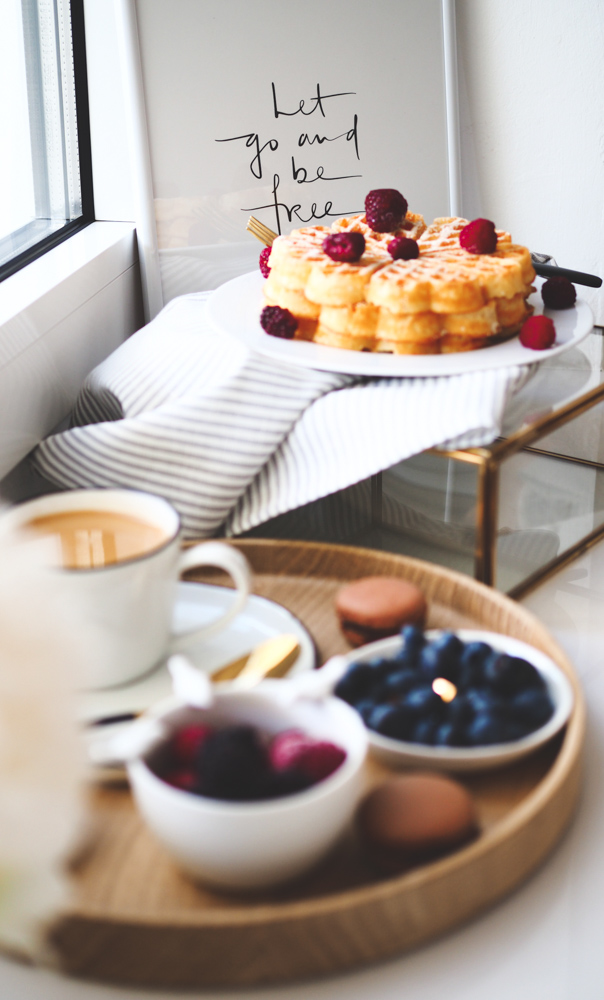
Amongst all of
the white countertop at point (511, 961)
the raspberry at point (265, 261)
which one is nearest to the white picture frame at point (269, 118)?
the raspberry at point (265, 261)

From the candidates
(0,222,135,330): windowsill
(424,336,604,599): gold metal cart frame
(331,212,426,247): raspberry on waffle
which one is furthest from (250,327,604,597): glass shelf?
(0,222,135,330): windowsill

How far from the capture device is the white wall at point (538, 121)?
1.27 metres

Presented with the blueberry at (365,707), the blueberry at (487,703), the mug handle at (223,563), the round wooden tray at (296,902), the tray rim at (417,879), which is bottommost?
the round wooden tray at (296,902)

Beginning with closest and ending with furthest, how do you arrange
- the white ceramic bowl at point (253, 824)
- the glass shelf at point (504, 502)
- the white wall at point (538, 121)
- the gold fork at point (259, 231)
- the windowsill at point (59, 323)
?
the white ceramic bowl at point (253, 824)
the glass shelf at point (504, 502)
the windowsill at point (59, 323)
the gold fork at point (259, 231)
the white wall at point (538, 121)

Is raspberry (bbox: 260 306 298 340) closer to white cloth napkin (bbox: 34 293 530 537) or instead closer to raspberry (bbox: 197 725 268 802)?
white cloth napkin (bbox: 34 293 530 537)

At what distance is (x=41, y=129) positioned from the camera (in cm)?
115

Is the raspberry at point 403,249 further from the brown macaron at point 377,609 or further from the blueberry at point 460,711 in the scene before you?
the blueberry at point 460,711

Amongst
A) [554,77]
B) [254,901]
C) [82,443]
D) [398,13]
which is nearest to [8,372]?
[82,443]

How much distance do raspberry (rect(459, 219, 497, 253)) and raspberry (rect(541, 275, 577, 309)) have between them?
8 cm

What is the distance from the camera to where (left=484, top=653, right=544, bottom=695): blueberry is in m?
0.53

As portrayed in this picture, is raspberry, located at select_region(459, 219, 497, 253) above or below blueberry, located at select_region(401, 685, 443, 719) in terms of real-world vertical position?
above

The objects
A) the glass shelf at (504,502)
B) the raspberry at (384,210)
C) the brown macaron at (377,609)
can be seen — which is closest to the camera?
the brown macaron at (377,609)

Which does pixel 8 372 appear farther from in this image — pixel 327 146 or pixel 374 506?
pixel 327 146

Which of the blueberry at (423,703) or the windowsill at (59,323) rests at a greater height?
the windowsill at (59,323)
